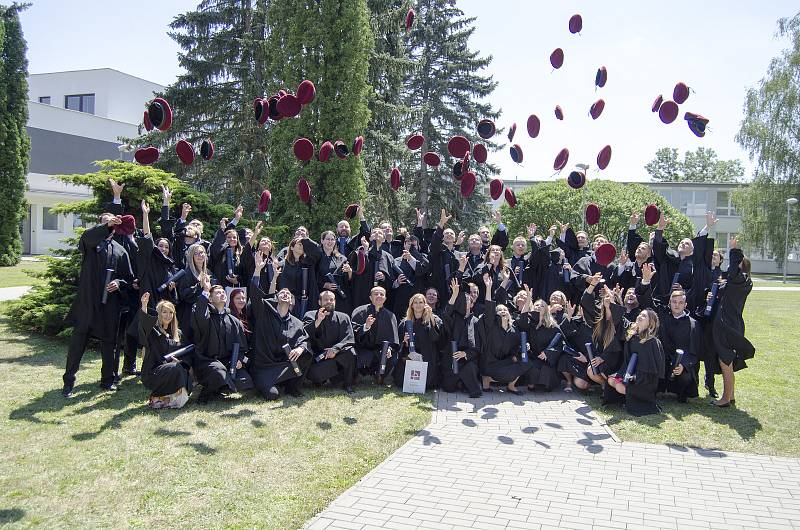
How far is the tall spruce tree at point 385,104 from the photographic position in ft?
70.9

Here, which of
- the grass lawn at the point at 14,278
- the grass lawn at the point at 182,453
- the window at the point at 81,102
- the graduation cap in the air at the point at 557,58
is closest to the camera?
the grass lawn at the point at 182,453

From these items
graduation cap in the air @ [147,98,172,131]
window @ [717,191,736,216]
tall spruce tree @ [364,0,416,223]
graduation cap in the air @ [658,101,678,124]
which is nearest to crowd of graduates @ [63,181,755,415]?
graduation cap in the air @ [147,98,172,131]

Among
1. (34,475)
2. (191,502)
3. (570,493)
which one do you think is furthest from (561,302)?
(34,475)

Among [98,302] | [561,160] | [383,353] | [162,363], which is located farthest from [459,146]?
[98,302]

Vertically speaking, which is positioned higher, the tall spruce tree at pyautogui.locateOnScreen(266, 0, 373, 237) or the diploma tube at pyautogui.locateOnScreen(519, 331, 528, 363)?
the tall spruce tree at pyautogui.locateOnScreen(266, 0, 373, 237)

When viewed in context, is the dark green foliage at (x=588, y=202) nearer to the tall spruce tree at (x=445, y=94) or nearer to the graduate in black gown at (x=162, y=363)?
the tall spruce tree at (x=445, y=94)

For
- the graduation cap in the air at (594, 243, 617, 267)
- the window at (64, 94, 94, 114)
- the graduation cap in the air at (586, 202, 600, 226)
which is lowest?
the graduation cap in the air at (594, 243, 617, 267)

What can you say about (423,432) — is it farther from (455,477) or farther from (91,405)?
(91,405)

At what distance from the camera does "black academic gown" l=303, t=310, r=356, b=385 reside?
8.69 meters

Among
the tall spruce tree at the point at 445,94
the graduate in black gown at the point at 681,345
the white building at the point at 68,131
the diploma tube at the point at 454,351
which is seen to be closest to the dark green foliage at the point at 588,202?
the tall spruce tree at the point at 445,94

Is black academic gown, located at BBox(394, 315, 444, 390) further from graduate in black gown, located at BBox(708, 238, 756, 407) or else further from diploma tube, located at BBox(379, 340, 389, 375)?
graduate in black gown, located at BBox(708, 238, 756, 407)

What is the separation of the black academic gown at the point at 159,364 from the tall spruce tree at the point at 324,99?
8258mm

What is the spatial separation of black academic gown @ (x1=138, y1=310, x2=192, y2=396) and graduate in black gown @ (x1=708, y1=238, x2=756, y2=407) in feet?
22.2

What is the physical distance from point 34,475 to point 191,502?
1.53 metres
